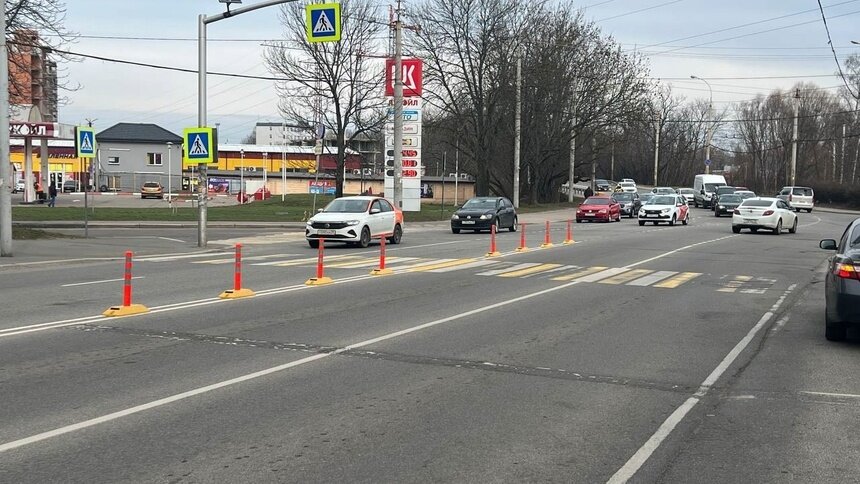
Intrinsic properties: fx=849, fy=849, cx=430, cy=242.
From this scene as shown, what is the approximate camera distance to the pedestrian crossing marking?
54.9 ft

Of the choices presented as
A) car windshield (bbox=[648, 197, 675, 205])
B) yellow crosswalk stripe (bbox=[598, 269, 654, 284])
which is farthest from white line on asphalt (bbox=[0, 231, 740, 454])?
car windshield (bbox=[648, 197, 675, 205])

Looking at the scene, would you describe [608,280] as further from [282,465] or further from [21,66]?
[21,66]

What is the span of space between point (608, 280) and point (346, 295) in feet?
19.2

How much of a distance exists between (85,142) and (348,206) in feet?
27.4

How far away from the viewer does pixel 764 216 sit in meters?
35.1

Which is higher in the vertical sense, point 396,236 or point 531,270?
point 396,236

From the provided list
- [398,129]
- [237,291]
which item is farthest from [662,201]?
[237,291]

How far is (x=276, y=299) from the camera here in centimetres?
1362

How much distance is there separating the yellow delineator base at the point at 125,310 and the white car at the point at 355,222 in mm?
12416

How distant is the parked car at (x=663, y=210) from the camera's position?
4231 centimetres

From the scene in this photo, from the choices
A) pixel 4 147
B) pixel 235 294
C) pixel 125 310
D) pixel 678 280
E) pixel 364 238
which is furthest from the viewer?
pixel 364 238

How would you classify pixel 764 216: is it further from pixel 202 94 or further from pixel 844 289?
pixel 844 289

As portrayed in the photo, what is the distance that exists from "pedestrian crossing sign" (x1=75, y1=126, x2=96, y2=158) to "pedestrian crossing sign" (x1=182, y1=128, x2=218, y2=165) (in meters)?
3.75

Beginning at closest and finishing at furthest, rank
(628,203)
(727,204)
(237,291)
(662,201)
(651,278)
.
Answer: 1. (237,291)
2. (651,278)
3. (662,201)
4. (727,204)
5. (628,203)
